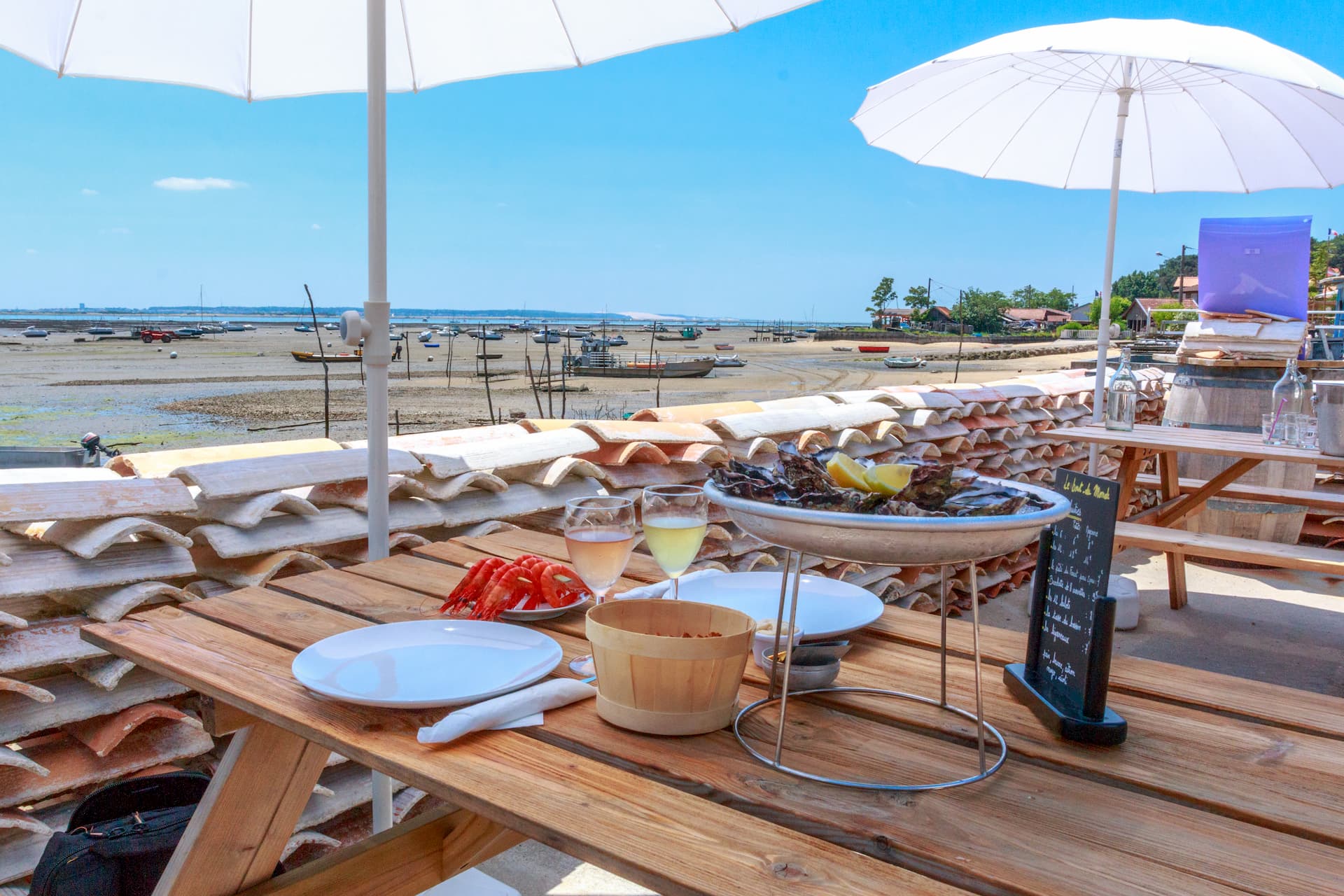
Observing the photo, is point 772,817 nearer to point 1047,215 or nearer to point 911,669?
point 911,669

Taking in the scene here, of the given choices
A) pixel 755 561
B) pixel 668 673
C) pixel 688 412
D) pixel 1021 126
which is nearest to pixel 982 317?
pixel 1021 126

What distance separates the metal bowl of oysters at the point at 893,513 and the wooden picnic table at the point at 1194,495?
2.77 meters

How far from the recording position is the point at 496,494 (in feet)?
9.48

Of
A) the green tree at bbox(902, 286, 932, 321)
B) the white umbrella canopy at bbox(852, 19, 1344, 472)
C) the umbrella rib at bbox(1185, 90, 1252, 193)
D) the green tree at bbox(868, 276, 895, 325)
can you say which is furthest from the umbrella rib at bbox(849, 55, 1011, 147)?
the green tree at bbox(868, 276, 895, 325)

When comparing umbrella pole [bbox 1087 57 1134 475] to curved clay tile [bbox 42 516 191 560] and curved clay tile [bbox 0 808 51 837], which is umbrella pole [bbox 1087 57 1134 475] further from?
curved clay tile [bbox 0 808 51 837]

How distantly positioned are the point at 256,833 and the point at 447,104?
121085 millimetres

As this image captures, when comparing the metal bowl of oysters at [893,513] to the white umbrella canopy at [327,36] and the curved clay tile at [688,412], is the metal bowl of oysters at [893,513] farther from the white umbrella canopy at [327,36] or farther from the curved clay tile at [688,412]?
the curved clay tile at [688,412]

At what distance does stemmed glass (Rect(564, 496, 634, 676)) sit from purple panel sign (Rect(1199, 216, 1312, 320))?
5.66 meters

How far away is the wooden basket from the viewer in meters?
0.96

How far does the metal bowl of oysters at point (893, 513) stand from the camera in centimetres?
87

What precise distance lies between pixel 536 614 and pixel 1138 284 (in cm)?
9848

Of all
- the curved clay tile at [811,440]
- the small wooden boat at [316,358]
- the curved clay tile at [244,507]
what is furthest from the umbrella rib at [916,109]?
the small wooden boat at [316,358]

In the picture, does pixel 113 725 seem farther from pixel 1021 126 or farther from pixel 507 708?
pixel 1021 126

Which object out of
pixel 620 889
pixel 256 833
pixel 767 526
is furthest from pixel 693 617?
pixel 620 889
